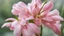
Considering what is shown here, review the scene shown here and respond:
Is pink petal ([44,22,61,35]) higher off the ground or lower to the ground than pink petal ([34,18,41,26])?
lower

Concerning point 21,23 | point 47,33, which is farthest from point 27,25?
point 47,33

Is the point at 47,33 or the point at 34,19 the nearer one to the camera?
the point at 34,19

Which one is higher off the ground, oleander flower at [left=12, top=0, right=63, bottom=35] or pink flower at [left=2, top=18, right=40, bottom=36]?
oleander flower at [left=12, top=0, right=63, bottom=35]

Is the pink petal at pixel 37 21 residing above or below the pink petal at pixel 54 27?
above

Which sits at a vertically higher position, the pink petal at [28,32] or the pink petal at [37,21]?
the pink petal at [37,21]

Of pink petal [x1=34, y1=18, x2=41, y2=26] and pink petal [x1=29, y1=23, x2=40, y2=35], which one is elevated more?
pink petal [x1=34, y1=18, x2=41, y2=26]

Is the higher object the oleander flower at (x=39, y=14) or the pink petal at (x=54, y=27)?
the oleander flower at (x=39, y=14)

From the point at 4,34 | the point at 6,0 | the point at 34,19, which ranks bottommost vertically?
the point at 4,34

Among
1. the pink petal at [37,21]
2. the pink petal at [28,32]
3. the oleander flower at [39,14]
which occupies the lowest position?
the pink petal at [28,32]

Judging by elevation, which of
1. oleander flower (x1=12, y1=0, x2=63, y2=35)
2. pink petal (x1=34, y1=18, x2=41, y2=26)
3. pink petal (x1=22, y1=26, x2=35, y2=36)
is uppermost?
oleander flower (x1=12, y1=0, x2=63, y2=35)

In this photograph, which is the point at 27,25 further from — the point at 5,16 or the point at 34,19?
the point at 5,16

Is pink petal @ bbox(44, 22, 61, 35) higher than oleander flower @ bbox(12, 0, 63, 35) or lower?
lower
